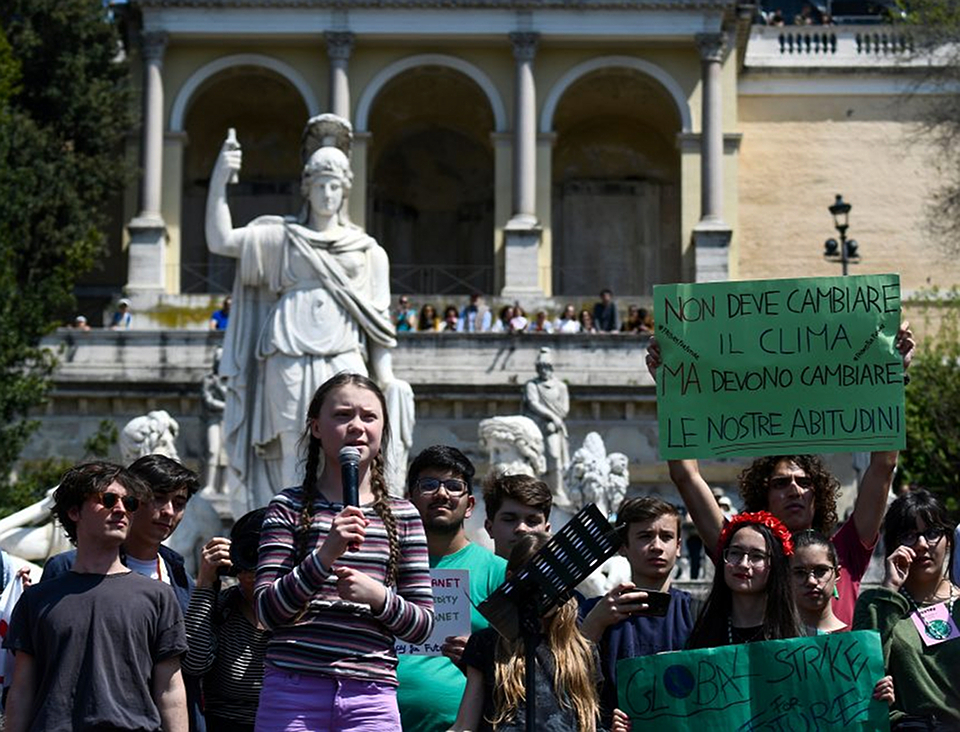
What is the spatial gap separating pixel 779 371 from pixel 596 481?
38.3ft

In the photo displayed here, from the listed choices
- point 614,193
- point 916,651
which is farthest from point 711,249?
point 916,651

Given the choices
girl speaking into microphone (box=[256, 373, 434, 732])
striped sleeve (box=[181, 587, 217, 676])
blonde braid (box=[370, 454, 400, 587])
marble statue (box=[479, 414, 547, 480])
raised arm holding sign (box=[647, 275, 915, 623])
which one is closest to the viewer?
girl speaking into microphone (box=[256, 373, 434, 732])

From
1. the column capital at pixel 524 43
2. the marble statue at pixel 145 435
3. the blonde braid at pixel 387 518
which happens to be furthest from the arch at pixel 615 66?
the blonde braid at pixel 387 518

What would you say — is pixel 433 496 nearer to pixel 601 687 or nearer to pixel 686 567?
pixel 601 687

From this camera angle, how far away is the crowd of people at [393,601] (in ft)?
22.0

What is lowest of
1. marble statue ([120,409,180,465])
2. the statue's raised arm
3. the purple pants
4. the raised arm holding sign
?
the purple pants

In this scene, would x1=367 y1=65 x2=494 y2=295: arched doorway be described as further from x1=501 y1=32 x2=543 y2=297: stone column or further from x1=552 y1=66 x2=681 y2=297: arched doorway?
x1=501 y1=32 x2=543 y2=297: stone column

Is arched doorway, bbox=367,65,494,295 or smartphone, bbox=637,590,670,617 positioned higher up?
arched doorway, bbox=367,65,494,295

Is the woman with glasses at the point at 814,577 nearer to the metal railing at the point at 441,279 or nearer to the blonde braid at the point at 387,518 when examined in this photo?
the blonde braid at the point at 387,518

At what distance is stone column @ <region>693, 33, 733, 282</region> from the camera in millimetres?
45844

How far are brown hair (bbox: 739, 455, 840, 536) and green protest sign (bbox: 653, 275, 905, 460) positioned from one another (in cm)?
35

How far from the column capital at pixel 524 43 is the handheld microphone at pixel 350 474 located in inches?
1604

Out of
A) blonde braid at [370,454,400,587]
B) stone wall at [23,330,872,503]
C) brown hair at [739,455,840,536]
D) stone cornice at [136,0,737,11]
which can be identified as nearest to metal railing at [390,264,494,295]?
stone cornice at [136,0,737,11]

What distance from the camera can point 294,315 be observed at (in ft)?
42.6
